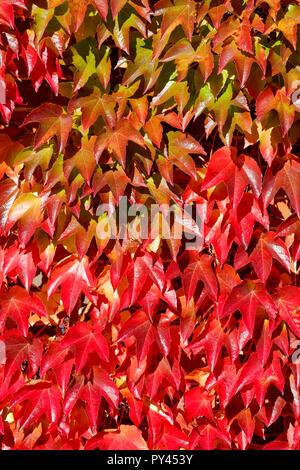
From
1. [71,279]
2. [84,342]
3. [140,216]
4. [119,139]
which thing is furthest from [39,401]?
[119,139]

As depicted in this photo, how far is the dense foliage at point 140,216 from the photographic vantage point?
1176 millimetres

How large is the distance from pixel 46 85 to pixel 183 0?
18.3 inches

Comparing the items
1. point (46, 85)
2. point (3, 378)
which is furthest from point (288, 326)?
point (46, 85)

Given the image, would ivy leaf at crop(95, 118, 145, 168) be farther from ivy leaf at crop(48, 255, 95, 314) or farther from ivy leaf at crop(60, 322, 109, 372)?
ivy leaf at crop(60, 322, 109, 372)

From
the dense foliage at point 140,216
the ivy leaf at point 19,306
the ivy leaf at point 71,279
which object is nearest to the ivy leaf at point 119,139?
the dense foliage at point 140,216

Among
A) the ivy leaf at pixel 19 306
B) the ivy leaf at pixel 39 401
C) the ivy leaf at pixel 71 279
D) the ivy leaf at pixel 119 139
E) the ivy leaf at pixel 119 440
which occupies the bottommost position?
the ivy leaf at pixel 119 440

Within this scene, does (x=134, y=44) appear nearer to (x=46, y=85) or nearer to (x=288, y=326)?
(x=46, y=85)

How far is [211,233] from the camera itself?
129 cm

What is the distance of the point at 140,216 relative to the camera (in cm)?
129

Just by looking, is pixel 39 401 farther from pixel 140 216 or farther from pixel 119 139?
pixel 119 139

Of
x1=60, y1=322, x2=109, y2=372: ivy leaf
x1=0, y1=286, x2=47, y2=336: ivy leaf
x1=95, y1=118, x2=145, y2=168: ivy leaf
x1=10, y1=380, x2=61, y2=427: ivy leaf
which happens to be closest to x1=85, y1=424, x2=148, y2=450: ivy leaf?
x1=10, y1=380, x2=61, y2=427: ivy leaf

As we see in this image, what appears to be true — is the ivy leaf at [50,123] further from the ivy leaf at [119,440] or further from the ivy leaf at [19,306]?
the ivy leaf at [119,440]

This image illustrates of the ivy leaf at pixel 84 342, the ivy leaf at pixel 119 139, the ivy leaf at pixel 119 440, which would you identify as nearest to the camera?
the ivy leaf at pixel 119 139

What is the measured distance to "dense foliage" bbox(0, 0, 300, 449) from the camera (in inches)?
46.3
